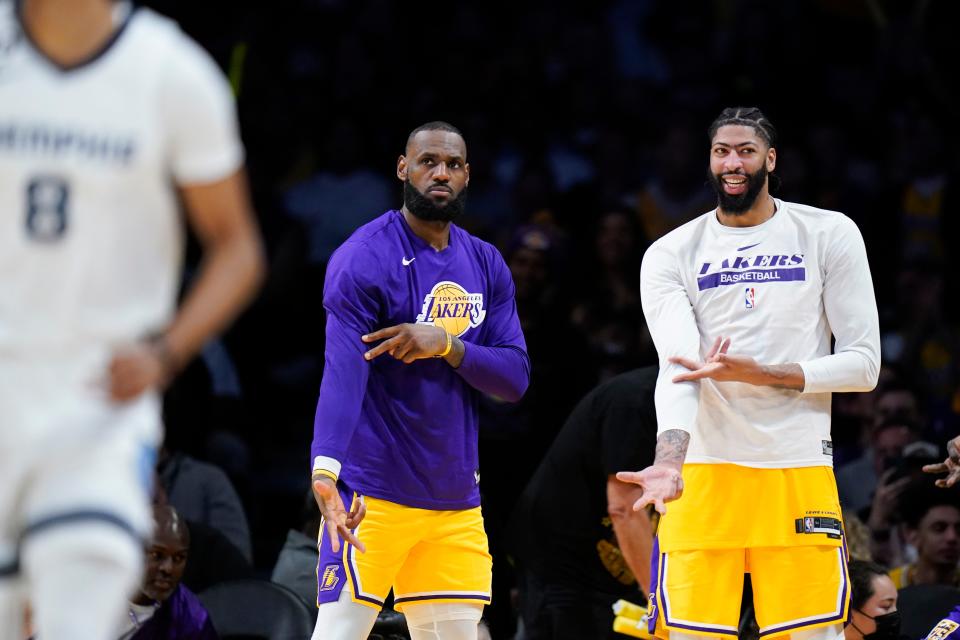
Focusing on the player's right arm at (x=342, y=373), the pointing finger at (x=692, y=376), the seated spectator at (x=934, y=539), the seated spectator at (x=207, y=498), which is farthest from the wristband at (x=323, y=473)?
the seated spectator at (x=934, y=539)

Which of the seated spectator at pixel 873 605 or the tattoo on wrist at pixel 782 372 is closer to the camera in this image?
the tattoo on wrist at pixel 782 372

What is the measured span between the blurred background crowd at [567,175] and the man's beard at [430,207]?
2352 mm

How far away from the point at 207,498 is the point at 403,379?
281 cm

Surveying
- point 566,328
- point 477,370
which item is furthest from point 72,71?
point 566,328

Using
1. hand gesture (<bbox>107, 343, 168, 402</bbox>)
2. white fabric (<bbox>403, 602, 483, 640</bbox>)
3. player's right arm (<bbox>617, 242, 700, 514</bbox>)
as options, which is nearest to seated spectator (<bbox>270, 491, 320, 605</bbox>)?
white fabric (<bbox>403, 602, 483, 640</bbox>)

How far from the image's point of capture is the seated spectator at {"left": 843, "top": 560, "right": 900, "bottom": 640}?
6.60m

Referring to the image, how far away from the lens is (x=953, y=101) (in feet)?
35.8

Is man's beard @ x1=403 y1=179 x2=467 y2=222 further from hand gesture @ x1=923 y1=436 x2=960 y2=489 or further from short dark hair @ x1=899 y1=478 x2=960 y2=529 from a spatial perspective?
short dark hair @ x1=899 y1=478 x2=960 y2=529

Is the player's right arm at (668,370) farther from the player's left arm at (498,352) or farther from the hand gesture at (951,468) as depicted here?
the hand gesture at (951,468)

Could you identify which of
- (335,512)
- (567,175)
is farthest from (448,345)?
(567,175)

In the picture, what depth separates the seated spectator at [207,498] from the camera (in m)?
8.02

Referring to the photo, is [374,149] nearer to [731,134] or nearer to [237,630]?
[237,630]

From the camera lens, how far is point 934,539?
7.59 metres

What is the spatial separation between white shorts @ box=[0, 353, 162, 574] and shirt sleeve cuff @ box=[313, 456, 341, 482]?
2056mm
